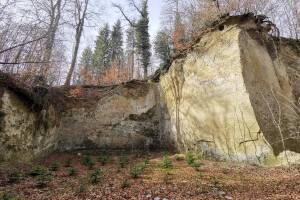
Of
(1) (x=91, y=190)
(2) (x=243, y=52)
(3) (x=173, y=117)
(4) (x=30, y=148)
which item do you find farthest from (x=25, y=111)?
(2) (x=243, y=52)

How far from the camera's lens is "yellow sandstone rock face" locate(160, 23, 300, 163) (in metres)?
7.59

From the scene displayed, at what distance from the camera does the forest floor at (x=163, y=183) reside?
5020 millimetres

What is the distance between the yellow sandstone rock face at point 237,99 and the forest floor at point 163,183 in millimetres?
823

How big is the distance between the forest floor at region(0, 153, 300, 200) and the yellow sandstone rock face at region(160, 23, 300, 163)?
0.82 m

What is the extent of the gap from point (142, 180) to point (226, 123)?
11.7 feet

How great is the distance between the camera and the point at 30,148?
9.28 m

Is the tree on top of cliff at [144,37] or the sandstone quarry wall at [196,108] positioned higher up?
the tree on top of cliff at [144,37]

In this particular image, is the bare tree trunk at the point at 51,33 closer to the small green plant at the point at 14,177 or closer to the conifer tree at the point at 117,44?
the small green plant at the point at 14,177

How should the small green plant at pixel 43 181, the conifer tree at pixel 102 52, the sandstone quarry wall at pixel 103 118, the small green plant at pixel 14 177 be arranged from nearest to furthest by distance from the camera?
the small green plant at pixel 43 181
the small green plant at pixel 14 177
the sandstone quarry wall at pixel 103 118
the conifer tree at pixel 102 52

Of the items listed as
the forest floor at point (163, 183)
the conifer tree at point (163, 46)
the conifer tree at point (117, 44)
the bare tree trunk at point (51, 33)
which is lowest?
the forest floor at point (163, 183)

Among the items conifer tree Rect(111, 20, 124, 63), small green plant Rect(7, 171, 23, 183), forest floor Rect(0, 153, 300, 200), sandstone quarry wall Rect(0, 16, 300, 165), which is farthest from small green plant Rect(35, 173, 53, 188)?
conifer tree Rect(111, 20, 124, 63)

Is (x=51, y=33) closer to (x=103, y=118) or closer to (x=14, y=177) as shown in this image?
(x=14, y=177)

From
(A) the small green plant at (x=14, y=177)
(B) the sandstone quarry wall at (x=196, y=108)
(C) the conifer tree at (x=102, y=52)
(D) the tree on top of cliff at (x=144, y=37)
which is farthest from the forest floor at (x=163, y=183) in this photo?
(C) the conifer tree at (x=102, y=52)

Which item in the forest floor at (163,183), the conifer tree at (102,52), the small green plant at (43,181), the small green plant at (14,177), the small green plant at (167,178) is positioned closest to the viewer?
the forest floor at (163,183)
